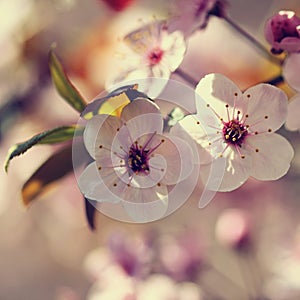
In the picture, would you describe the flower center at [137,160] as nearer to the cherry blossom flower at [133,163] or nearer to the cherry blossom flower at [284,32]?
the cherry blossom flower at [133,163]

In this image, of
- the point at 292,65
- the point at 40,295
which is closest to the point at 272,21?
the point at 292,65

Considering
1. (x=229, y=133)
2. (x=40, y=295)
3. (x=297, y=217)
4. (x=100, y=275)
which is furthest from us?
(x=40, y=295)

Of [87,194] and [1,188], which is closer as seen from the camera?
[87,194]

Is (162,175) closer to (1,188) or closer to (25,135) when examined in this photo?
(25,135)

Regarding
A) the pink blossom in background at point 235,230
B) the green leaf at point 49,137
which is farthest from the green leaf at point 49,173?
the pink blossom in background at point 235,230

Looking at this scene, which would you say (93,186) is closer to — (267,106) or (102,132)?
(102,132)

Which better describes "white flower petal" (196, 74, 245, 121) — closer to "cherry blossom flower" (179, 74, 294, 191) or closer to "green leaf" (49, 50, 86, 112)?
"cherry blossom flower" (179, 74, 294, 191)
